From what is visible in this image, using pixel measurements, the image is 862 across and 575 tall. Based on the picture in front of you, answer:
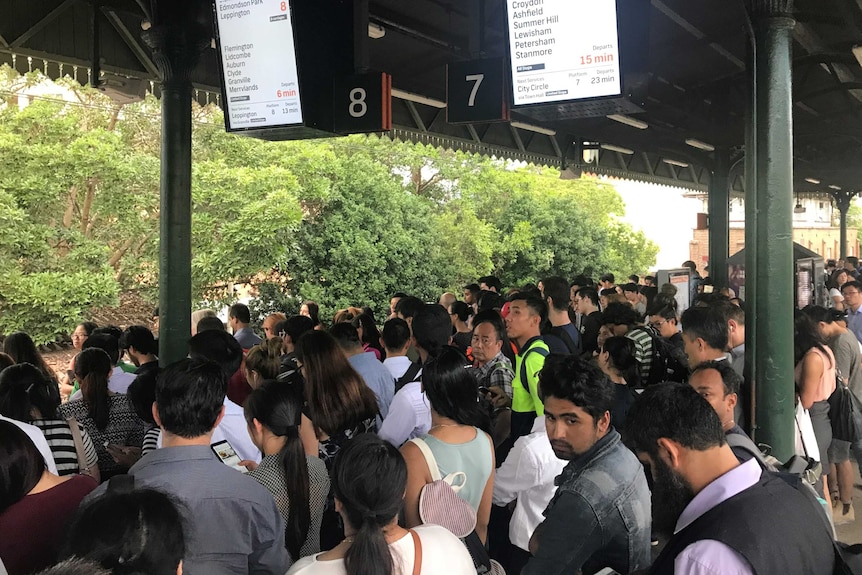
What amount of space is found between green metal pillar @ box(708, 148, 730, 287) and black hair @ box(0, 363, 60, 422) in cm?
1229

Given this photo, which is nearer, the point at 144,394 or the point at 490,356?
the point at 144,394

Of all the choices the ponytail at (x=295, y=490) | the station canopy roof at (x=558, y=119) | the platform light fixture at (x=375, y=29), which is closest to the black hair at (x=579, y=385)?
the ponytail at (x=295, y=490)

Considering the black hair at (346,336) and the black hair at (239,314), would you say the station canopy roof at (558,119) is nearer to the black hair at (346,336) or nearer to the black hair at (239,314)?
the black hair at (346,336)

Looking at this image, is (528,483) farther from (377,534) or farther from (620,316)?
(620,316)

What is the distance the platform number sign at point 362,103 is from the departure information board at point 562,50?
98 centimetres

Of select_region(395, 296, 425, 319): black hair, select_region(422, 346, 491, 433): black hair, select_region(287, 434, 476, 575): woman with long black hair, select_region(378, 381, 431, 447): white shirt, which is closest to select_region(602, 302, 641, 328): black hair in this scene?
select_region(395, 296, 425, 319): black hair

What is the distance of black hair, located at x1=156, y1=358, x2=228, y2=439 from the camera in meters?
2.48

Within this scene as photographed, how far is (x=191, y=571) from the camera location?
2.32 metres

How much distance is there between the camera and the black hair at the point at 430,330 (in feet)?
15.9

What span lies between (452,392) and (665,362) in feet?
9.67

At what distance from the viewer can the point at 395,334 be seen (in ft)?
16.5

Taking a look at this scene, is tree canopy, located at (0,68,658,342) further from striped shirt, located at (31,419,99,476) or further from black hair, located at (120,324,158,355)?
striped shirt, located at (31,419,99,476)

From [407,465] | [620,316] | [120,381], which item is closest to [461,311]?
[620,316]

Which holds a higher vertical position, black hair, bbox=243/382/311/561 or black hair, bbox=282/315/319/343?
black hair, bbox=282/315/319/343
